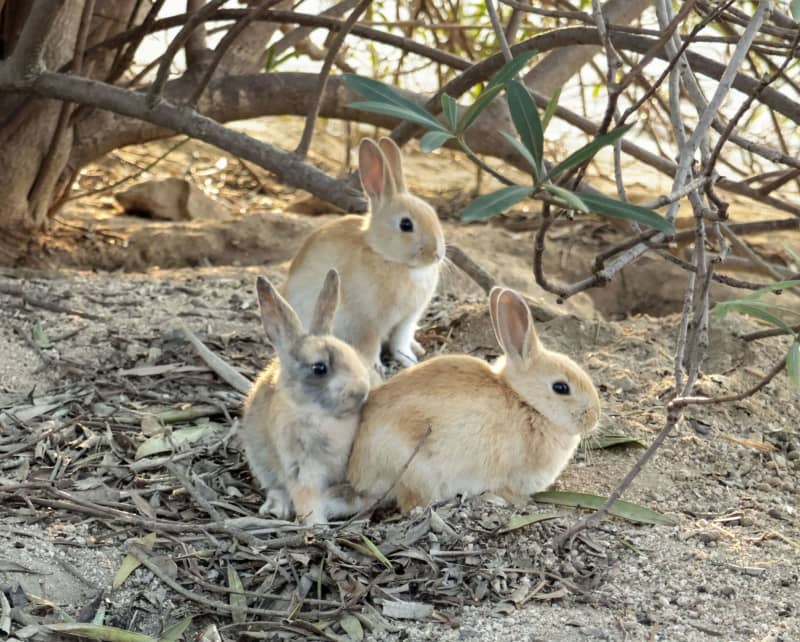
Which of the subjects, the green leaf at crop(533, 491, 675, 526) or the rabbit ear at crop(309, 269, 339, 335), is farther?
the rabbit ear at crop(309, 269, 339, 335)

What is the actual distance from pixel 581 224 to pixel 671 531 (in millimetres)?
4477

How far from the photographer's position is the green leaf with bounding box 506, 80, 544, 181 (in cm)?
271

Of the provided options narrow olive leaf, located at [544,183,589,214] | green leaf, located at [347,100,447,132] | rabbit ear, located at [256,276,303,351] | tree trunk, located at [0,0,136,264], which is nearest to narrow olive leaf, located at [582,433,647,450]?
rabbit ear, located at [256,276,303,351]

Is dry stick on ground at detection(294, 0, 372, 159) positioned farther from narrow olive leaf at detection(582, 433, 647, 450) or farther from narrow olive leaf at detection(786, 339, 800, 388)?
narrow olive leaf at detection(786, 339, 800, 388)

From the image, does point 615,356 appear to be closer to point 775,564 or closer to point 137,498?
point 775,564

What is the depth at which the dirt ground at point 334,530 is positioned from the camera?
356 cm

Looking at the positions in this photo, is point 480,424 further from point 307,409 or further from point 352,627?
point 352,627

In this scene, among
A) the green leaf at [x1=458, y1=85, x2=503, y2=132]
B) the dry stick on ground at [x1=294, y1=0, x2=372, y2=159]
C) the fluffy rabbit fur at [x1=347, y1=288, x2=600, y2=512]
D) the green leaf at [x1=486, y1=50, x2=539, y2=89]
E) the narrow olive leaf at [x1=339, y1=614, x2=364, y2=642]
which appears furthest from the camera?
the dry stick on ground at [x1=294, y1=0, x2=372, y2=159]

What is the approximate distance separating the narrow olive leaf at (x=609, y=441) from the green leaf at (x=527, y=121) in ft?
6.74

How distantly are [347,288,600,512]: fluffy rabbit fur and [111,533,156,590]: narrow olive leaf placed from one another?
0.72 meters

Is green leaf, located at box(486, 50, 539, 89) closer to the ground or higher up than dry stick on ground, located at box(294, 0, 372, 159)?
higher up

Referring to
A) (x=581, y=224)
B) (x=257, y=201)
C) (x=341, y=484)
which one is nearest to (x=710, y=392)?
(x=341, y=484)

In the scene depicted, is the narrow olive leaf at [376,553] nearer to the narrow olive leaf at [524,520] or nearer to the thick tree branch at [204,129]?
the narrow olive leaf at [524,520]

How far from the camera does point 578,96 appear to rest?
27.9 ft
